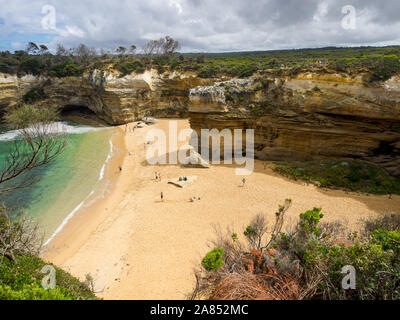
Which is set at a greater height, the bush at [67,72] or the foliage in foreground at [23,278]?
the bush at [67,72]

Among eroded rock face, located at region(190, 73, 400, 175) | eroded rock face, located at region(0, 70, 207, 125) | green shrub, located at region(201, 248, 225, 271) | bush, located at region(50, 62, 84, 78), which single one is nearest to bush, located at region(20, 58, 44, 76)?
eroded rock face, located at region(0, 70, 207, 125)

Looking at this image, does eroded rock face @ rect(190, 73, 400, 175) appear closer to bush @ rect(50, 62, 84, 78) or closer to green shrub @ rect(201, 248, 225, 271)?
green shrub @ rect(201, 248, 225, 271)

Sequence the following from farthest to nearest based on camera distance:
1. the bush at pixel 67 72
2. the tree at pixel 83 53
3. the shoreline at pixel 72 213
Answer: the tree at pixel 83 53 → the bush at pixel 67 72 → the shoreline at pixel 72 213

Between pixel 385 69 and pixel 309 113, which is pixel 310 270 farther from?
pixel 385 69

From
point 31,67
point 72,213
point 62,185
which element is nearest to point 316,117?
point 72,213

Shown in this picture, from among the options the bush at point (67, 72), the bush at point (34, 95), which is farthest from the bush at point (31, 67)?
the bush at point (34, 95)

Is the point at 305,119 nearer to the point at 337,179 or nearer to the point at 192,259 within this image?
the point at 337,179

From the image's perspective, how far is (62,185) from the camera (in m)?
19.3

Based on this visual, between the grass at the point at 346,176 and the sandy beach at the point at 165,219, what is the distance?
72 centimetres

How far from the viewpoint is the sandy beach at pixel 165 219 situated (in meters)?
10.1

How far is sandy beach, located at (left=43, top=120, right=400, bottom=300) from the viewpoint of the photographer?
10.1 meters

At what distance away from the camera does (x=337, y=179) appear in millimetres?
15984

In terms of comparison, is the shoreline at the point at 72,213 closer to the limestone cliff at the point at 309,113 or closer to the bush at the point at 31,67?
the limestone cliff at the point at 309,113
